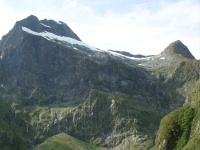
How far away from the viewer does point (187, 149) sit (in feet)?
652

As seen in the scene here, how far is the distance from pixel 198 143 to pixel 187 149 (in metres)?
6.21

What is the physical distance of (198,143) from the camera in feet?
653
